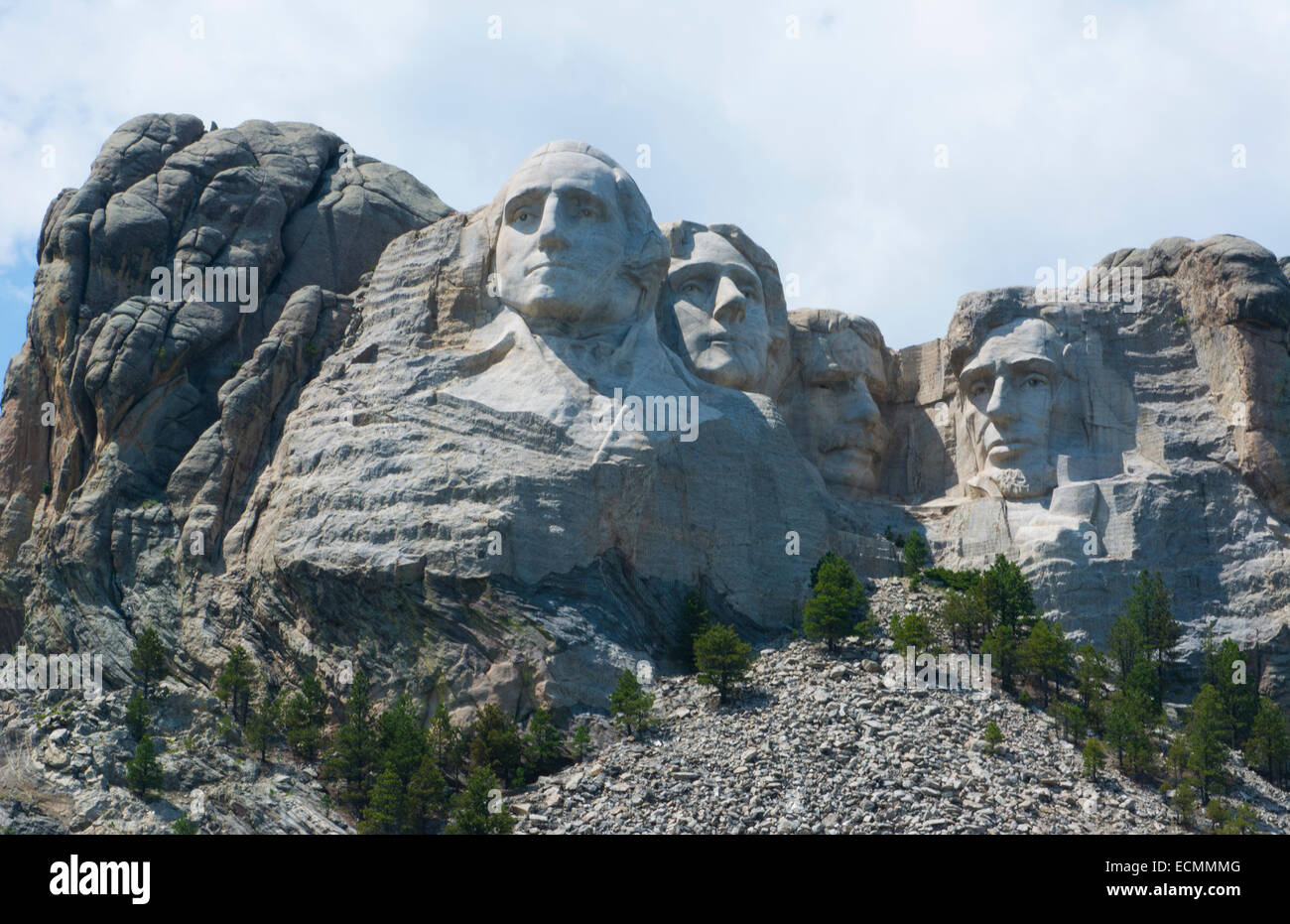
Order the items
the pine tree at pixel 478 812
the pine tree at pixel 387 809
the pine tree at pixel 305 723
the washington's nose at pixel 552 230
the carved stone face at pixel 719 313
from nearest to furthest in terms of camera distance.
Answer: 1. the pine tree at pixel 478 812
2. the pine tree at pixel 387 809
3. the pine tree at pixel 305 723
4. the washington's nose at pixel 552 230
5. the carved stone face at pixel 719 313

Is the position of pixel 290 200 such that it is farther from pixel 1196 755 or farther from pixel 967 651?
pixel 1196 755

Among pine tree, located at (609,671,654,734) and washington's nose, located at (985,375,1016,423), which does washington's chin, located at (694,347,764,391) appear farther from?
pine tree, located at (609,671,654,734)

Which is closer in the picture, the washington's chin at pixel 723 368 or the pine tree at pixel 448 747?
the pine tree at pixel 448 747

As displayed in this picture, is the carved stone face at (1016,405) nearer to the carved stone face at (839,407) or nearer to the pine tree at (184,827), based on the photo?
the carved stone face at (839,407)

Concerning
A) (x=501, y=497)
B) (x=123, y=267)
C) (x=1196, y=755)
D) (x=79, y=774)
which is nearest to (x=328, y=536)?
(x=501, y=497)

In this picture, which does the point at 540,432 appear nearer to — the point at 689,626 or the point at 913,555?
the point at 689,626

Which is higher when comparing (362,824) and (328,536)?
(328,536)

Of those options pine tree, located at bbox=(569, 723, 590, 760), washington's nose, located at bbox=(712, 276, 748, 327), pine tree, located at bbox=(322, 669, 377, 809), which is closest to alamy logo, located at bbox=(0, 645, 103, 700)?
pine tree, located at bbox=(322, 669, 377, 809)

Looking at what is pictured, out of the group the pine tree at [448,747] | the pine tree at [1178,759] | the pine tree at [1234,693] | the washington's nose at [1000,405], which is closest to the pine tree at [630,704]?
the pine tree at [448,747]
